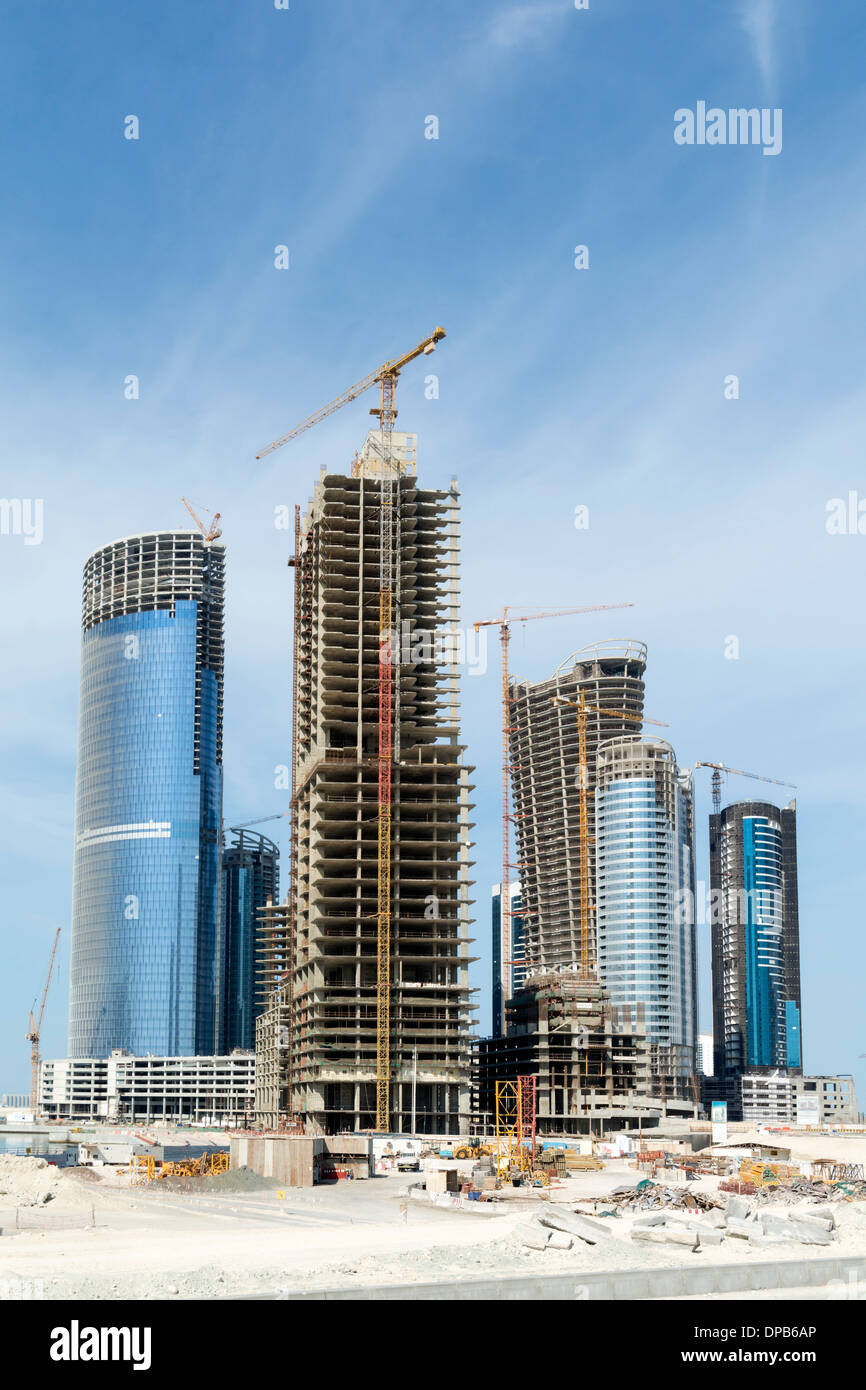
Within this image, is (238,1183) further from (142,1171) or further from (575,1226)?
(575,1226)

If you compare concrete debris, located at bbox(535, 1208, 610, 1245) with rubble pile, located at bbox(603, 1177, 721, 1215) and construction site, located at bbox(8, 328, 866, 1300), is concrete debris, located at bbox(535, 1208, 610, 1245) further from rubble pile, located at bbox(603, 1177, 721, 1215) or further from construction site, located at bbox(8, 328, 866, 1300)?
rubble pile, located at bbox(603, 1177, 721, 1215)

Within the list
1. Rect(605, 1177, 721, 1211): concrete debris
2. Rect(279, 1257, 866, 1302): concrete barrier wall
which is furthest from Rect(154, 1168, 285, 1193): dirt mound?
Rect(279, 1257, 866, 1302): concrete barrier wall

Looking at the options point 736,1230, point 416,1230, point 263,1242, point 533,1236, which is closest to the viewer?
point 533,1236

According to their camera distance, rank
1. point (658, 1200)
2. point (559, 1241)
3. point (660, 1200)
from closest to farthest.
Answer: point (559, 1241), point (660, 1200), point (658, 1200)

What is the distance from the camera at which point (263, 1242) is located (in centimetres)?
6334

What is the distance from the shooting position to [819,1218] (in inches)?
2510

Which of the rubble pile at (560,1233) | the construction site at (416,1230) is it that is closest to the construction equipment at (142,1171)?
the construction site at (416,1230)

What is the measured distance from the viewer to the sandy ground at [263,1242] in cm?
4925

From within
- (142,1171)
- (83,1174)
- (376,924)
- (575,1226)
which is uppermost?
(376,924)

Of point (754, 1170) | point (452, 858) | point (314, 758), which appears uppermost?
point (314, 758)

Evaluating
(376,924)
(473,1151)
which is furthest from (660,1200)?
(376,924)
